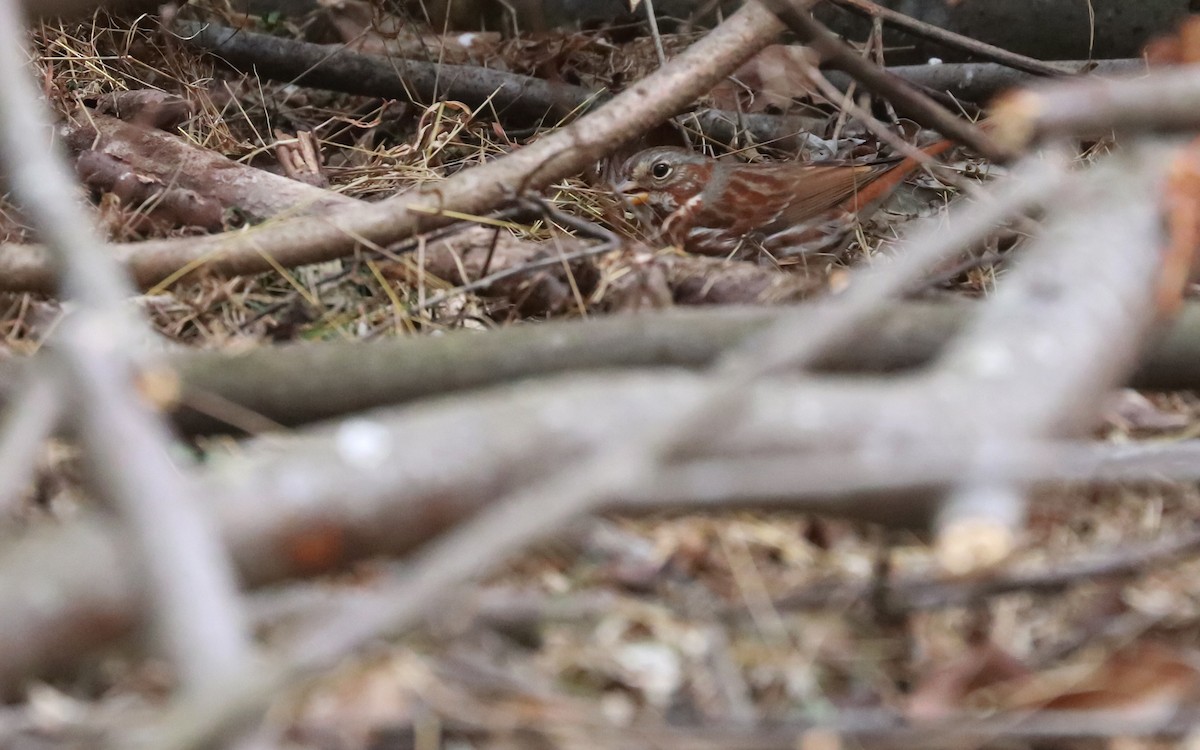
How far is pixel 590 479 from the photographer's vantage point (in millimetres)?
1231

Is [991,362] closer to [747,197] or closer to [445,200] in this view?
[445,200]

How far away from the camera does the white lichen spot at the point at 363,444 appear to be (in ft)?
4.81

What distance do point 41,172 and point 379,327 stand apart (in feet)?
3.89

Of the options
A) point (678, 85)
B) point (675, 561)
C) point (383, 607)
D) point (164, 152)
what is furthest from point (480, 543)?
point (164, 152)

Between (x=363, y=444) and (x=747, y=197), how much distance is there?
3.32 meters

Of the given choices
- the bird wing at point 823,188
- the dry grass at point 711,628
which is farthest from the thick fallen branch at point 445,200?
the bird wing at point 823,188

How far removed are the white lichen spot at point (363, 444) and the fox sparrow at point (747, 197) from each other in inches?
103

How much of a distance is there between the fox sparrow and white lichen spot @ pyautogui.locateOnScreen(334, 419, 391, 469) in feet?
8.56

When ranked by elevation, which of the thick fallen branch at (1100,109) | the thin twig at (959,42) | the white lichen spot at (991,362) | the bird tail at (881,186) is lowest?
the bird tail at (881,186)

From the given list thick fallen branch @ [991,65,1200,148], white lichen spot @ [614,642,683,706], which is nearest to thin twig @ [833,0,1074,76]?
thick fallen branch @ [991,65,1200,148]

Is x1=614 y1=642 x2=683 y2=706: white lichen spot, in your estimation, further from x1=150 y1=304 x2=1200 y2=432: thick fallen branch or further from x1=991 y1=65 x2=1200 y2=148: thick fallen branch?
x1=991 y1=65 x2=1200 y2=148: thick fallen branch

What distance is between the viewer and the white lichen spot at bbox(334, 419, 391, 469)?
1.47 meters

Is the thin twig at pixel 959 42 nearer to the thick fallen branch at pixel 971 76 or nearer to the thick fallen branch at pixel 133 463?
the thick fallen branch at pixel 971 76

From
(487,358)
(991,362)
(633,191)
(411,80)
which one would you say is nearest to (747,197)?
(633,191)
